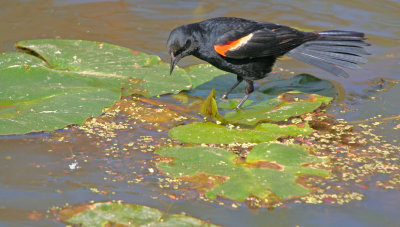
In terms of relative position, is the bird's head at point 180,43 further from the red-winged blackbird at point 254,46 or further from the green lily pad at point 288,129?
the green lily pad at point 288,129

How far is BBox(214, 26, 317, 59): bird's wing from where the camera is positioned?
4.71m

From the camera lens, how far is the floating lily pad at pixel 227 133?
3.82 metres

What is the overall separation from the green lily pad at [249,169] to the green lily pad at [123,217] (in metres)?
0.39

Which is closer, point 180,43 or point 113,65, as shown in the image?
point 180,43

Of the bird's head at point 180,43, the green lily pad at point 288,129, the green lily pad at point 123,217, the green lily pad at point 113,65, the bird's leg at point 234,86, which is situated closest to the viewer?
the green lily pad at point 123,217

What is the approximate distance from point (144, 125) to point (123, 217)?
1.56 meters

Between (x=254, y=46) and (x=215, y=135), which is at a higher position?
(x=254, y=46)

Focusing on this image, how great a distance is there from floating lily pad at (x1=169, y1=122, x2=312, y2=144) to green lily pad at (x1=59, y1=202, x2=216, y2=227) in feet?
3.33

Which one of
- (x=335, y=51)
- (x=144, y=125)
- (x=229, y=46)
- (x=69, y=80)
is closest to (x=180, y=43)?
(x=229, y=46)

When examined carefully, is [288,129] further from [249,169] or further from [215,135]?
[249,169]

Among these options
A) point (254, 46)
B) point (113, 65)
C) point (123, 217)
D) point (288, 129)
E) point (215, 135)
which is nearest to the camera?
point (123, 217)

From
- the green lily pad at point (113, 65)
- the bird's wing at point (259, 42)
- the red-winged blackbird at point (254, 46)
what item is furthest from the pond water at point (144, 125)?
the bird's wing at point (259, 42)

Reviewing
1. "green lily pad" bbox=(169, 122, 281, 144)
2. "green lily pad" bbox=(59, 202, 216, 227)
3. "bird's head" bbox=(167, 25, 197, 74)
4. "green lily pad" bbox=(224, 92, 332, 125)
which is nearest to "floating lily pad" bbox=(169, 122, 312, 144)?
"green lily pad" bbox=(169, 122, 281, 144)

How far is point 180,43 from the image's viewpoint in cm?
465
